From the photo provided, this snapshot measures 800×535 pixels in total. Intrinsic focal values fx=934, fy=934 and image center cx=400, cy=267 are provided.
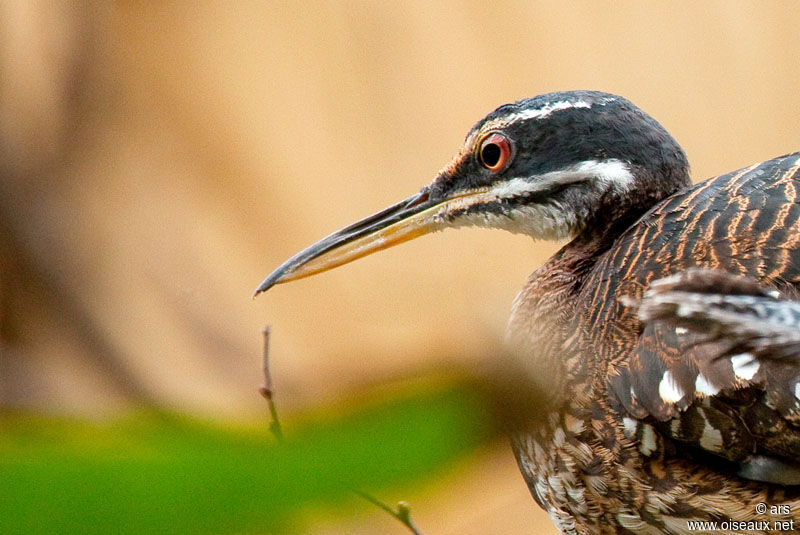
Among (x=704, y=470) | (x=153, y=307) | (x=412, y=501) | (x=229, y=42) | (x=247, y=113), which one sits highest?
(x=229, y=42)

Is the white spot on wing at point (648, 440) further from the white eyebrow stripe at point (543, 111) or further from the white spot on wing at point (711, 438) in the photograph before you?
the white eyebrow stripe at point (543, 111)

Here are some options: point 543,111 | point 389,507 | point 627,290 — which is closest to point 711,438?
point 627,290

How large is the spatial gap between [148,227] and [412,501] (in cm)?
313

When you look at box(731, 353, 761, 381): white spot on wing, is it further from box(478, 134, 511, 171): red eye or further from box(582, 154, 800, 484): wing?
box(478, 134, 511, 171): red eye

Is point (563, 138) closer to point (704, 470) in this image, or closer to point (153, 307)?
point (704, 470)

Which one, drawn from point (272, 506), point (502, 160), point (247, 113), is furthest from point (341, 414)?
point (247, 113)

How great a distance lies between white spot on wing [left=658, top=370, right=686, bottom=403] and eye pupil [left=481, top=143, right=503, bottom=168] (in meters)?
0.84

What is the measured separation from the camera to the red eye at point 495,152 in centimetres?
245

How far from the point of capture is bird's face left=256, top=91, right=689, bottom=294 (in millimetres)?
2383

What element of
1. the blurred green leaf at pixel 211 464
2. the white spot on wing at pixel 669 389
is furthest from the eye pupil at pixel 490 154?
the blurred green leaf at pixel 211 464

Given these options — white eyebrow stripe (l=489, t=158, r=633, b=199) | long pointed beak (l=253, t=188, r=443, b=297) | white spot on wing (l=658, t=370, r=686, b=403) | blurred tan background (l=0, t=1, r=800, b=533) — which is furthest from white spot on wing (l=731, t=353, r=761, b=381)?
blurred tan background (l=0, t=1, r=800, b=533)

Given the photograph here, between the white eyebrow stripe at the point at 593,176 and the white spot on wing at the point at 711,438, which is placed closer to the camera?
the white spot on wing at the point at 711,438

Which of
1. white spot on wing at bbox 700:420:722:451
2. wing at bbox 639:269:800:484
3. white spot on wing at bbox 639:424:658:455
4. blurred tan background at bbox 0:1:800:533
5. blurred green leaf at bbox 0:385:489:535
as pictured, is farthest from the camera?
blurred tan background at bbox 0:1:800:533

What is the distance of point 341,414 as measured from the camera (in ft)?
1.18
